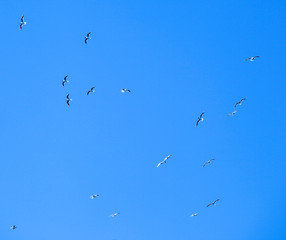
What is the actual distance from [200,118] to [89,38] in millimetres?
11455

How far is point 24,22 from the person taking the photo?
34156mm

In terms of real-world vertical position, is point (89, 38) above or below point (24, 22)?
below

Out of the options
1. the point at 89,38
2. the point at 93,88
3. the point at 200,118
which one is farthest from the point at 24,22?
the point at 200,118

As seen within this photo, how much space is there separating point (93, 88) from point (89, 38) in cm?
A: 418

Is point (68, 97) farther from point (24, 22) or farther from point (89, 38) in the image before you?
point (24, 22)

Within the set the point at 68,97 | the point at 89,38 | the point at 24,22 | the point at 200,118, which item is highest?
the point at 24,22

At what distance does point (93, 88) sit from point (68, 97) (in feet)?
8.64

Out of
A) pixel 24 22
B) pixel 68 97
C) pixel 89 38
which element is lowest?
pixel 68 97

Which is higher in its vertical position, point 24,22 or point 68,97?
point 24,22

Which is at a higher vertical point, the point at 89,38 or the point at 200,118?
the point at 89,38

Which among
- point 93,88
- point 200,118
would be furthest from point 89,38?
point 200,118

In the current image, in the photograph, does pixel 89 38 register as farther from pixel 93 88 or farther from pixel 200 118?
pixel 200 118

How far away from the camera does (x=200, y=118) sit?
1341 inches

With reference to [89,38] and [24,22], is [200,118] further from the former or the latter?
[24,22]
